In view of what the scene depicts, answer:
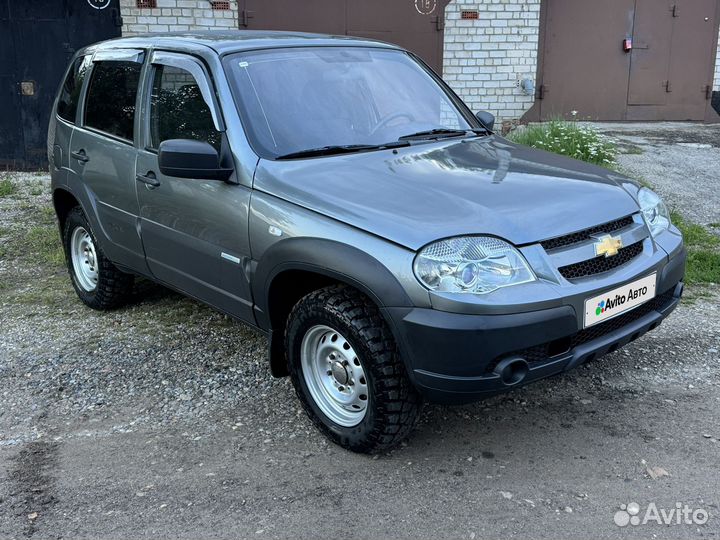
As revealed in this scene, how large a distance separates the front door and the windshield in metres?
0.22

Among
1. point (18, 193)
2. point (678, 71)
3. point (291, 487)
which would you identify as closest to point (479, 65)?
point (678, 71)

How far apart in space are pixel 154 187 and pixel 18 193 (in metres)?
6.10

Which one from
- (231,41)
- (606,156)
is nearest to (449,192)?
(231,41)

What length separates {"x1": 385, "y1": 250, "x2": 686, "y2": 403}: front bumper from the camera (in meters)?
2.88

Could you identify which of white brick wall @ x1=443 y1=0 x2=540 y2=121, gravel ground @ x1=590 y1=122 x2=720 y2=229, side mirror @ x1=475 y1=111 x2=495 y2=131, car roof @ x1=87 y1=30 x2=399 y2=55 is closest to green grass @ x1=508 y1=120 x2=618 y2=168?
gravel ground @ x1=590 y1=122 x2=720 y2=229

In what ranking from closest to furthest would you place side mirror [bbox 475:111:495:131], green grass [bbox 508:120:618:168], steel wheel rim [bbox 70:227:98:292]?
side mirror [bbox 475:111:495:131] < steel wheel rim [bbox 70:227:98:292] < green grass [bbox 508:120:618:168]

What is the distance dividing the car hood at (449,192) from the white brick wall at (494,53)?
8.73m

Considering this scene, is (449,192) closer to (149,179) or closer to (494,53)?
(149,179)

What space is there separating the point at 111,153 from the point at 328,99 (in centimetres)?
154

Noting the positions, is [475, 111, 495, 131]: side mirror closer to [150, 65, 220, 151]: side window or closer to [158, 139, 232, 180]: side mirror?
[150, 65, 220, 151]: side window

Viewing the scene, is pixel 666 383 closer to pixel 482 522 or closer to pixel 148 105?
pixel 482 522

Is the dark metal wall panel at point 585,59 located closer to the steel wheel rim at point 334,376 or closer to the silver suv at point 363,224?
the silver suv at point 363,224

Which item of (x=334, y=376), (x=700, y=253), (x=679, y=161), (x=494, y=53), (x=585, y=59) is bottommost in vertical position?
(x=700, y=253)

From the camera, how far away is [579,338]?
10.5 ft
